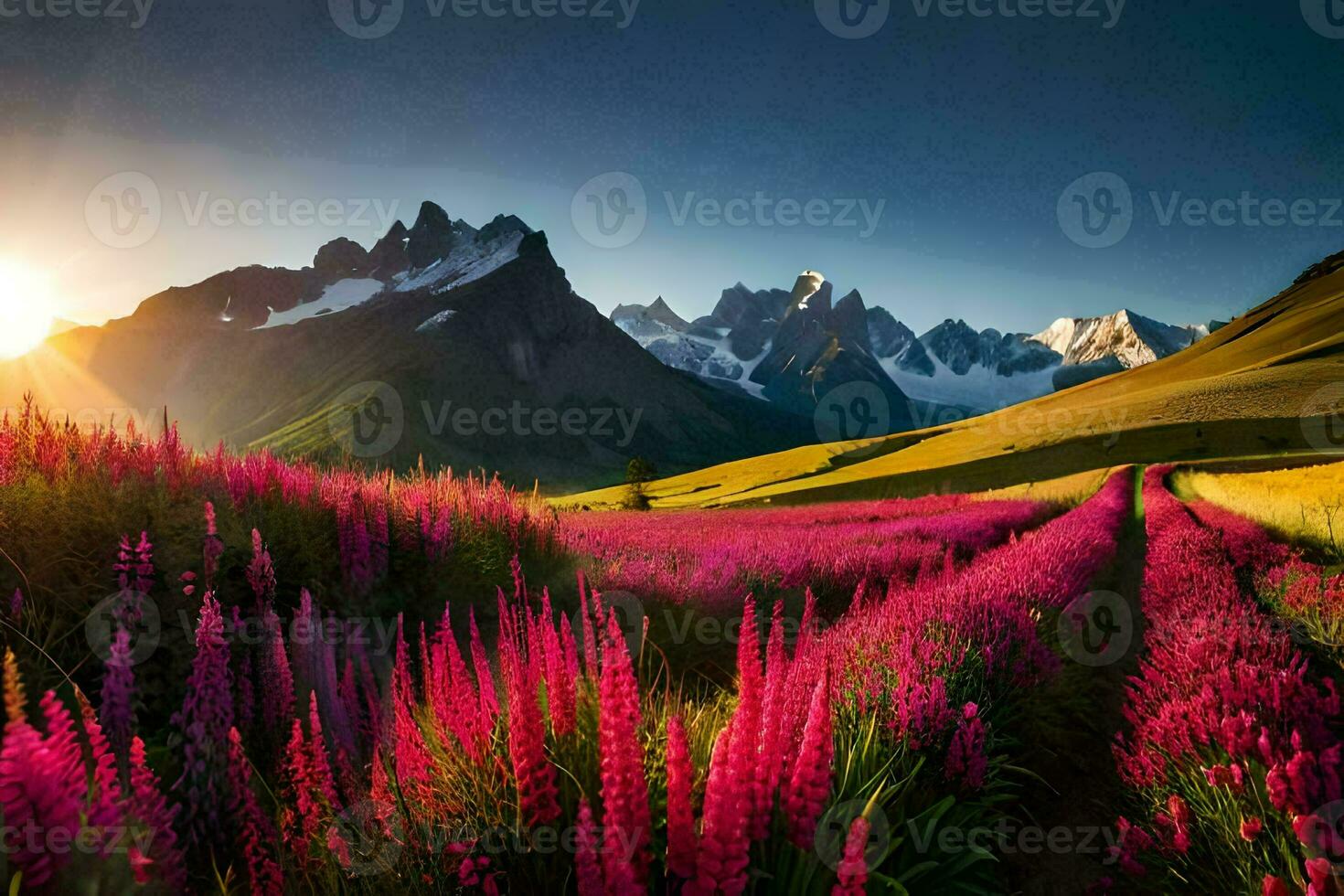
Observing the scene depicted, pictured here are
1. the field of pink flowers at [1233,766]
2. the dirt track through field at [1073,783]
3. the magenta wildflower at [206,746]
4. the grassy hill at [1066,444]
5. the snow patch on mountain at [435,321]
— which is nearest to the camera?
the magenta wildflower at [206,746]

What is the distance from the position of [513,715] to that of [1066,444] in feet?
202

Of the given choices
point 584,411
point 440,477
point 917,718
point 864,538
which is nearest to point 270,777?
point 917,718

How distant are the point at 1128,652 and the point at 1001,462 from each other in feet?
161

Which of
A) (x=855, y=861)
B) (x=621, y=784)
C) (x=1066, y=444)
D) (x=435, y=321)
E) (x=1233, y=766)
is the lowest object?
(x=1066, y=444)

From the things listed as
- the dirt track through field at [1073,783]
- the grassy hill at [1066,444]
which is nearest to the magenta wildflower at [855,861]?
the dirt track through field at [1073,783]

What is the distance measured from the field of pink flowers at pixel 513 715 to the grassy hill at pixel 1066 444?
40.7m

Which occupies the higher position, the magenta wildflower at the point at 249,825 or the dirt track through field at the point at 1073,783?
the magenta wildflower at the point at 249,825

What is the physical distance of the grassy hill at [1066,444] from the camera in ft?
152

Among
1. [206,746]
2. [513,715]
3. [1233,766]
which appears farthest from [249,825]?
[1233,766]

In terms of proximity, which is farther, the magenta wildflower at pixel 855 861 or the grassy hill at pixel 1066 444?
the grassy hill at pixel 1066 444

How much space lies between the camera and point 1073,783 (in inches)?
164

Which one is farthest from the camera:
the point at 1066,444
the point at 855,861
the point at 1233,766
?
the point at 1066,444

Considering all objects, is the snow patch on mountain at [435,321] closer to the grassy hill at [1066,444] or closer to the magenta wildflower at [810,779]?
the grassy hill at [1066,444]

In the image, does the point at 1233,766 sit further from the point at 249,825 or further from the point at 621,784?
the point at 249,825
